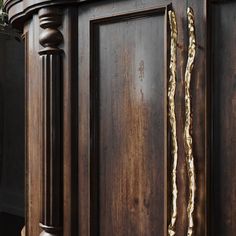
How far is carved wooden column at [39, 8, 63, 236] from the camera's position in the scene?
0.76 m

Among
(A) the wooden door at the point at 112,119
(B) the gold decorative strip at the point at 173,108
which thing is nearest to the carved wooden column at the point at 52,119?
(A) the wooden door at the point at 112,119

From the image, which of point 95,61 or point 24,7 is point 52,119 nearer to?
point 95,61

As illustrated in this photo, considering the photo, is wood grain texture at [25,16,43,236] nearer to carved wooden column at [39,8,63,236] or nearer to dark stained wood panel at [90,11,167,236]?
carved wooden column at [39,8,63,236]

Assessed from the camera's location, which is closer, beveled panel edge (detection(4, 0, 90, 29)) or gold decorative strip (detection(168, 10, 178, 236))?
gold decorative strip (detection(168, 10, 178, 236))

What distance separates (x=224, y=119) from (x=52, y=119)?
1.13ft

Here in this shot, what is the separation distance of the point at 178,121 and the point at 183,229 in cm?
18

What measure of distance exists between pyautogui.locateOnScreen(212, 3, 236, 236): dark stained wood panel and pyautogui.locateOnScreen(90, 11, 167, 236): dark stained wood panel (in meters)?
0.09

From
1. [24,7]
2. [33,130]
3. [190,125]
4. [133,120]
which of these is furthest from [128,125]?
[24,7]

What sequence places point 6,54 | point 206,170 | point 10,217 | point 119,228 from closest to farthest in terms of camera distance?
point 206,170, point 119,228, point 10,217, point 6,54

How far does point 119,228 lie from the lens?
71 centimetres

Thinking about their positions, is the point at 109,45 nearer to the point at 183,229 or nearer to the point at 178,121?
the point at 178,121

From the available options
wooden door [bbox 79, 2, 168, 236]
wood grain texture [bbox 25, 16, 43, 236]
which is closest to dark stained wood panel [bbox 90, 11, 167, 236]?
wooden door [bbox 79, 2, 168, 236]

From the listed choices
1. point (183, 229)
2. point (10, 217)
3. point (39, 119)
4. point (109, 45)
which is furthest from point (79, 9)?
point (10, 217)

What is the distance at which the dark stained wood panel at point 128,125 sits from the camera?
667 mm
